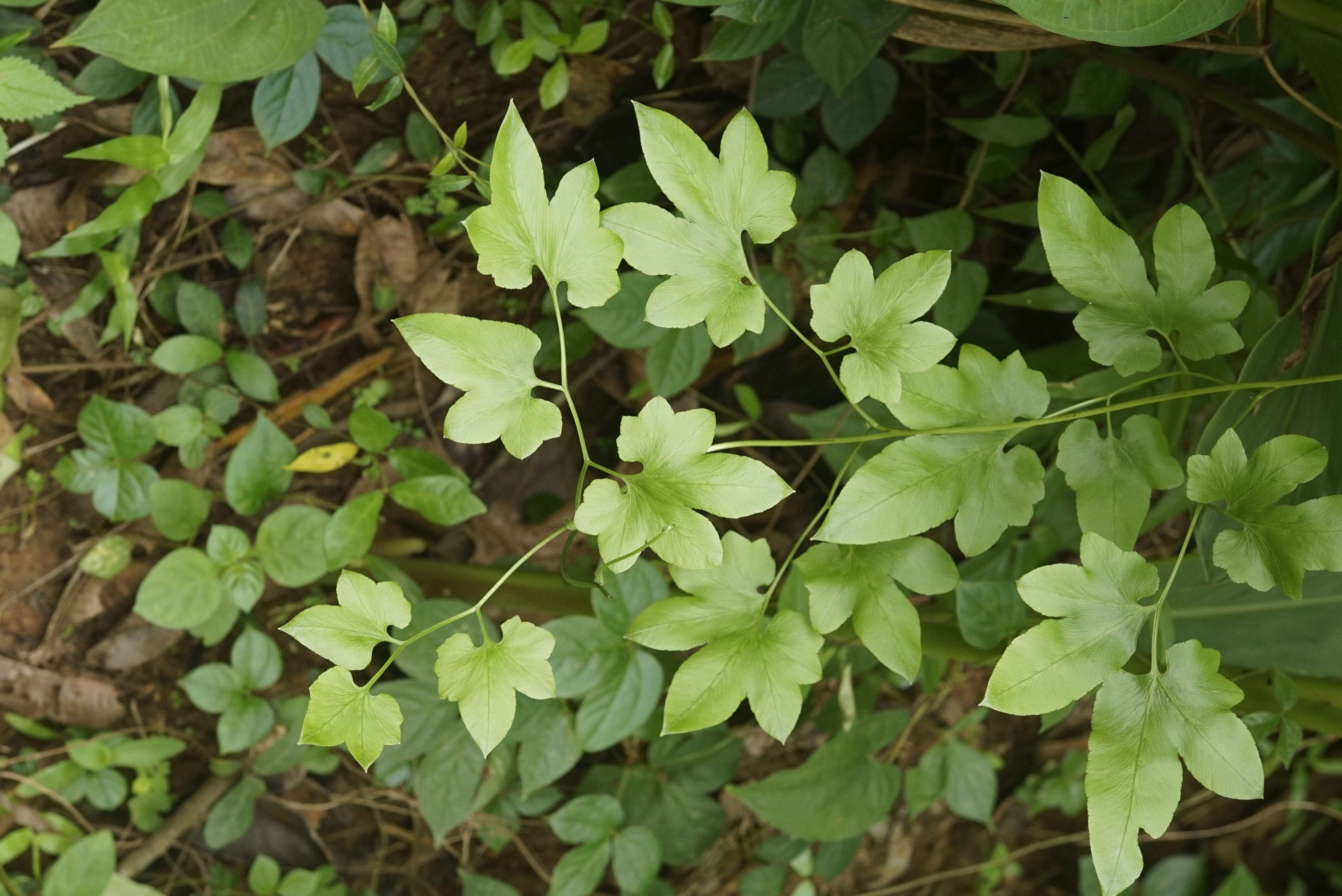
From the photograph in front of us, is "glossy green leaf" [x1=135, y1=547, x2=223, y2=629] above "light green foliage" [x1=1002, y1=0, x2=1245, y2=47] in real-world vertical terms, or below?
below

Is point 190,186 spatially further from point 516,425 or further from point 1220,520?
point 1220,520

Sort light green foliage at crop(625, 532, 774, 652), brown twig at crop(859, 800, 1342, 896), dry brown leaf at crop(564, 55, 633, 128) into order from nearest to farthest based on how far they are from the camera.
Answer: light green foliage at crop(625, 532, 774, 652) < dry brown leaf at crop(564, 55, 633, 128) < brown twig at crop(859, 800, 1342, 896)

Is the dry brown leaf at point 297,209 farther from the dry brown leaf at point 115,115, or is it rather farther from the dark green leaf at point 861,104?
the dark green leaf at point 861,104

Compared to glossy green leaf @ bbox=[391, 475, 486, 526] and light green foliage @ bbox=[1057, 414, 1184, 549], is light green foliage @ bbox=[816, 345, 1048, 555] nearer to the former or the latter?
light green foliage @ bbox=[1057, 414, 1184, 549]

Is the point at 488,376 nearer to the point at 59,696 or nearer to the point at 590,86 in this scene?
the point at 590,86

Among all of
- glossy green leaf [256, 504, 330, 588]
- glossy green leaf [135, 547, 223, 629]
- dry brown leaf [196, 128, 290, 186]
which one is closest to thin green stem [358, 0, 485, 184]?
dry brown leaf [196, 128, 290, 186]

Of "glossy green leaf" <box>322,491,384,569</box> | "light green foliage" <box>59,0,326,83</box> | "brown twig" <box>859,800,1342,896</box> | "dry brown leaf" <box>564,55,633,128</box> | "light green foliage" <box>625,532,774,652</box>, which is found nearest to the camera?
"light green foliage" <box>625,532,774,652</box>
